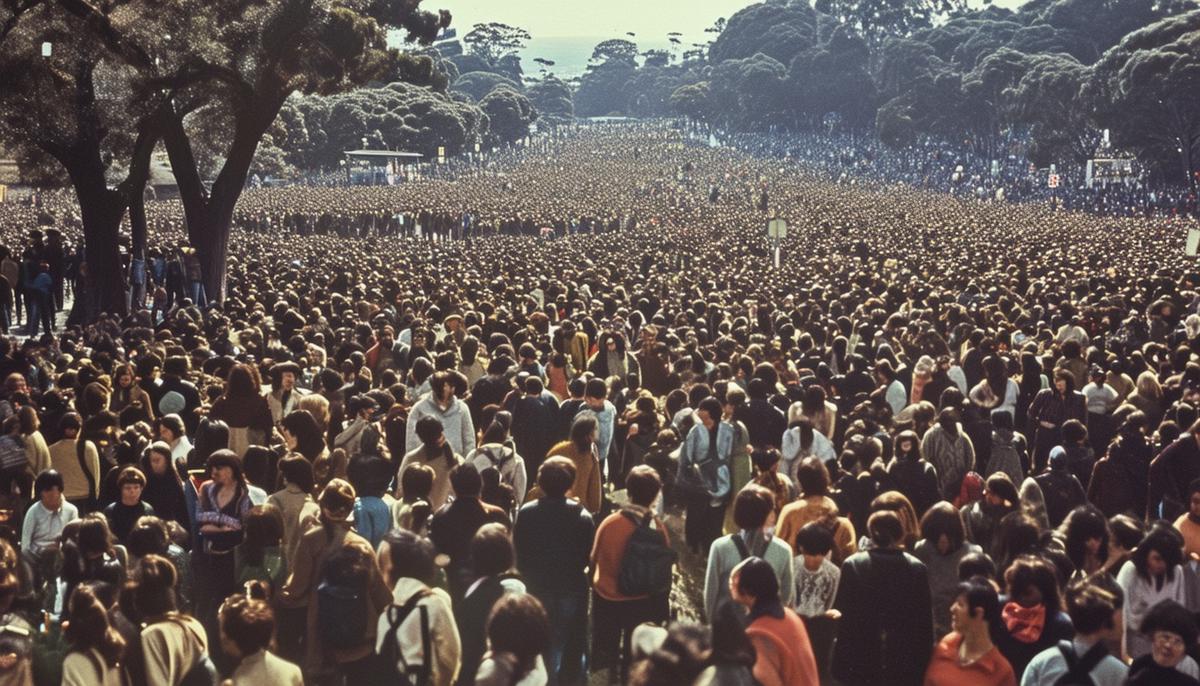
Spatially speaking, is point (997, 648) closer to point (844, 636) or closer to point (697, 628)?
point (844, 636)

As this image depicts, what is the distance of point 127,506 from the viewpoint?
7.09 metres

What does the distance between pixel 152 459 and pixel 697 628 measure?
4.30 m

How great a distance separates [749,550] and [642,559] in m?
0.62

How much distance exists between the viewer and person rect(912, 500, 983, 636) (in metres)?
6.33

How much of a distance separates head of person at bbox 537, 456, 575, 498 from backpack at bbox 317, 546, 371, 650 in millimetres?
1014

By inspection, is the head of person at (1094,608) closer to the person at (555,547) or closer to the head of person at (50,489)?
the person at (555,547)

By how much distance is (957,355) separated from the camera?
1334 cm

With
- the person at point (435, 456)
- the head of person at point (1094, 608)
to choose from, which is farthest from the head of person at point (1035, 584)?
the person at point (435, 456)

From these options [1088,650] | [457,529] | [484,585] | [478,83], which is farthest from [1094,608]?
[478,83]

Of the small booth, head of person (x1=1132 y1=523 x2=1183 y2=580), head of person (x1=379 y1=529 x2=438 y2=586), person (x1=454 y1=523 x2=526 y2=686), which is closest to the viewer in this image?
head of person (x1=379 y1=529 x2=438 y2=586)

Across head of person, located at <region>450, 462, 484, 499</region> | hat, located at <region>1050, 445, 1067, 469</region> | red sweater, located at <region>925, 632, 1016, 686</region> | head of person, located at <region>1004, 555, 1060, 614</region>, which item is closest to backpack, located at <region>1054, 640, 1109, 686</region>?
red sweater, located at <region>925, 632, 1016, 686</region>

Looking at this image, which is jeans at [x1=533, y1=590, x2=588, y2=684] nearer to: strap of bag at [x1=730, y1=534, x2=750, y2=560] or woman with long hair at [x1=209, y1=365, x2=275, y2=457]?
strap of bag at [x1=730, y1=534, x2=750, y2=560]

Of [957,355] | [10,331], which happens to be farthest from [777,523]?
[10,331]

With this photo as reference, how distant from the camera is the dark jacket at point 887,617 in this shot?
5809mm
